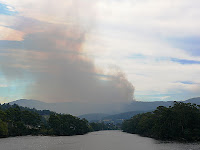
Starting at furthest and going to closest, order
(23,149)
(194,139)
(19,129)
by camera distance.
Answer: (19,129), (194,139), (23,149)

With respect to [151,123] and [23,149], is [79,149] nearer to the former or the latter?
[23,149]

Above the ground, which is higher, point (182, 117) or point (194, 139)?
point (182, 117)

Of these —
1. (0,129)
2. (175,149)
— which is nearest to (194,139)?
(175,149)

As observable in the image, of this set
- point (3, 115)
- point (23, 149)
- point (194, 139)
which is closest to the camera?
point (23, 149)

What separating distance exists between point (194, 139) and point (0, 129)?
129 m

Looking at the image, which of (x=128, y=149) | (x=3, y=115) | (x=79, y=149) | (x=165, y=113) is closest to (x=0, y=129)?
(x=3, y=115)

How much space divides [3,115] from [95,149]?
115 metres

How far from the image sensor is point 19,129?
19400 centimetres

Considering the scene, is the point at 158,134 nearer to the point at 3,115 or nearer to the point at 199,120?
the point at 199,120

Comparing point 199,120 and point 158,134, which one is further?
point 158,134

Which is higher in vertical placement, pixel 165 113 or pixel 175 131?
pixel 165 113

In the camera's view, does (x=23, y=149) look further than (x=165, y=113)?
Answer: No

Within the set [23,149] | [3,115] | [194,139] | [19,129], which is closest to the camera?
[23,149]

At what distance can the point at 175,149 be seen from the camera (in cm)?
9444
